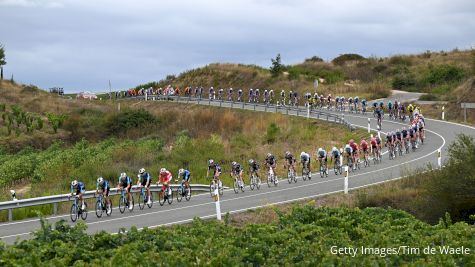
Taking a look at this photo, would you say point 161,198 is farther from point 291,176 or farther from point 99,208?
point 291,176

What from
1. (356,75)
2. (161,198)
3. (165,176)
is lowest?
(161,198)

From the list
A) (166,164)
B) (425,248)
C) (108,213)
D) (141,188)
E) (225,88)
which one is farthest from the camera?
(225,88)

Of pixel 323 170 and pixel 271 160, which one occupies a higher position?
pixel 271 160

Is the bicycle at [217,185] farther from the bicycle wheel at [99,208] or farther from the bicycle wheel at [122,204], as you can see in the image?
the bicycle wheel at [99,208]

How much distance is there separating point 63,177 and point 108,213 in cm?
1252

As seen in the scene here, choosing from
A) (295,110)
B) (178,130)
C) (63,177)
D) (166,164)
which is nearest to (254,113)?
(295,110)

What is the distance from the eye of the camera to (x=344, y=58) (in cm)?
10331

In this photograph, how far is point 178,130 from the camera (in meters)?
58.9

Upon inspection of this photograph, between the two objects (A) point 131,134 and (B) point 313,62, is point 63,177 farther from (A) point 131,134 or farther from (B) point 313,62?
(B) point 313,62

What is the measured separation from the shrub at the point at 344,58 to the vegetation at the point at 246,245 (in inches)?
3459

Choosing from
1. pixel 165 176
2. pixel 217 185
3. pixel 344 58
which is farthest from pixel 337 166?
pixel 344 58

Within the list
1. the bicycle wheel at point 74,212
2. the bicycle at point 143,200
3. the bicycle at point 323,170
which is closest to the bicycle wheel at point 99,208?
the bicycle wheel at point 74,212

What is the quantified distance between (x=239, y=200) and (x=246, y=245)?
15208mm

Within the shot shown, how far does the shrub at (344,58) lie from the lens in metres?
102
